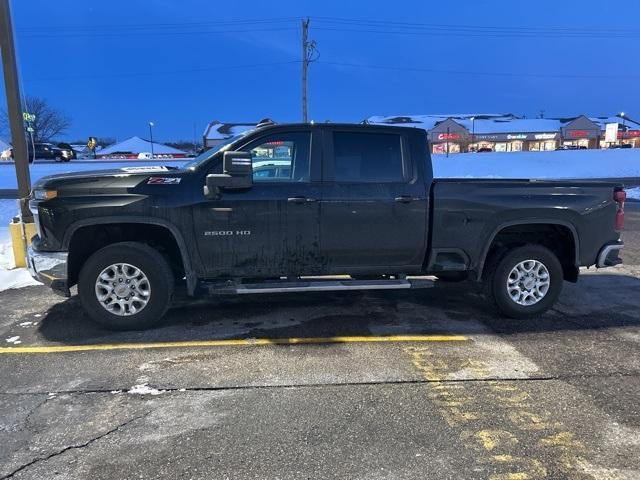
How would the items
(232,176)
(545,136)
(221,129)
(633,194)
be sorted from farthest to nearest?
(545,136), (221,129), (633,194), (232,176)

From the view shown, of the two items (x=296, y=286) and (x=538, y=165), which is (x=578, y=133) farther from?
(x=296, y=286)

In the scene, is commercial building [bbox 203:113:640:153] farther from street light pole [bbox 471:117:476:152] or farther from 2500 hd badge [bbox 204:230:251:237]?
2500 hd badge [bbox 204:230:251:237]

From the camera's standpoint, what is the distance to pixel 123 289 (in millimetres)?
4941

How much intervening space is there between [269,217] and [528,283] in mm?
2826

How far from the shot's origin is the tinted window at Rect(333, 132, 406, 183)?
5.14 meters

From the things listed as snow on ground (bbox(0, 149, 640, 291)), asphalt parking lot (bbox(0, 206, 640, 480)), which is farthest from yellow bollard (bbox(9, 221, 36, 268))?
snow on ground (bbox(0, 149, 640, 291))

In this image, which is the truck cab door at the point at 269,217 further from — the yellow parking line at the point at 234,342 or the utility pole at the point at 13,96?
the utility pole at the point at 13,96

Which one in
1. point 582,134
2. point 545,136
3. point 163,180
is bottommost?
point 163,180

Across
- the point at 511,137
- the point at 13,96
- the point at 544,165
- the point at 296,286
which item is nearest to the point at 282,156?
the point at 296,286

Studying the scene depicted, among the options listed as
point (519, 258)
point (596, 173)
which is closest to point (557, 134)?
point (596, 173)

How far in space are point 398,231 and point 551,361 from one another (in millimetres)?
1813

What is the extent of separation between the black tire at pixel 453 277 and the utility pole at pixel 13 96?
592 cm

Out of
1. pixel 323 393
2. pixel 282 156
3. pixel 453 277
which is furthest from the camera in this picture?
pixel 453 277

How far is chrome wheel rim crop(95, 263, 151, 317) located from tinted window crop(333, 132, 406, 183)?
7.13 feet
